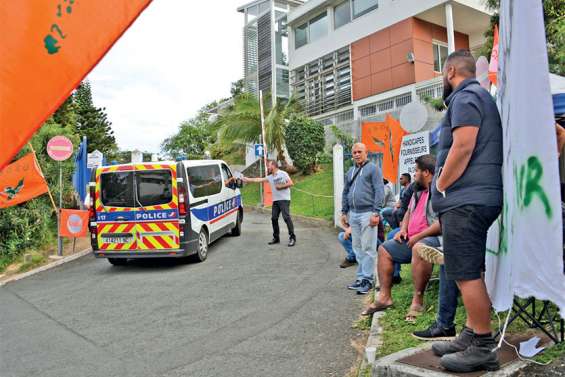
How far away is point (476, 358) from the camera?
2.71m

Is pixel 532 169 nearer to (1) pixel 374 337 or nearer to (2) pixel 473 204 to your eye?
(2) pixel 473 204

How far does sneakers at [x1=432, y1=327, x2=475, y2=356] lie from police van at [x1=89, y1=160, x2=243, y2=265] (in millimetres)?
6005

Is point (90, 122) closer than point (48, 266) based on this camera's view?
No

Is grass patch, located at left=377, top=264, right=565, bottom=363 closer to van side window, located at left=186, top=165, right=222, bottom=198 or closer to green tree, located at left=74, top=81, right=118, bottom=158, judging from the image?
van side window, located at left=186, top=165, right=222, bottom=198

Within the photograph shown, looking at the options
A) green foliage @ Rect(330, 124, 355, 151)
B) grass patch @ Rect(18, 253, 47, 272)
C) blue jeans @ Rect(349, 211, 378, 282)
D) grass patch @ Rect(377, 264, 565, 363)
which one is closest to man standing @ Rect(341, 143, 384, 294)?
blue jeans @ Rect(349, 211, 378, 282)

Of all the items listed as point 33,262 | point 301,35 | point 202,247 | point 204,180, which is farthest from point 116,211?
point 301,35

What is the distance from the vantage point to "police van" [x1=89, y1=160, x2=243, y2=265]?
8.41 m

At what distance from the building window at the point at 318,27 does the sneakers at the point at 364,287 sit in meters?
20.9

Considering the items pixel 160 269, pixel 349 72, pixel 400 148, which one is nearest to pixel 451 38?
pixel 349 72

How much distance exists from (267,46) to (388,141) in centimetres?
2199

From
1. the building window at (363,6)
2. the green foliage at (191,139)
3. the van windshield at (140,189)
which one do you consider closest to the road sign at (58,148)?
the van windshield at (140,189)

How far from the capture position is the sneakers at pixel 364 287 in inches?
240

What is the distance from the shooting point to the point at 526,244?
244 centimetres

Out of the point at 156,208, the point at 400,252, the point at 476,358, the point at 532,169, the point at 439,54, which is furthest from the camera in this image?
the point at 439,54
